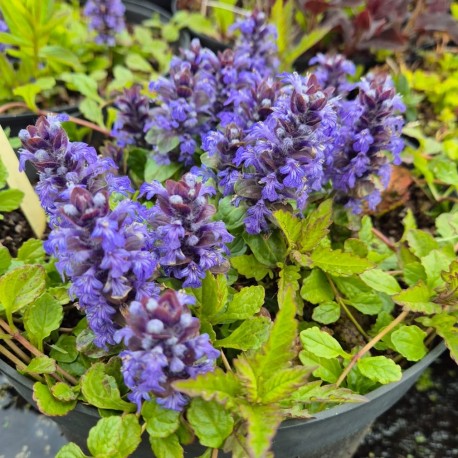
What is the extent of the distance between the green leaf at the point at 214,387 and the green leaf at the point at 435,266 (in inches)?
17.7

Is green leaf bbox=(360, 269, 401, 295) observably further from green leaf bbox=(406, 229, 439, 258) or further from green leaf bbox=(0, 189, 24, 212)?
green leaf bbox=(0, 189, 24, 212)

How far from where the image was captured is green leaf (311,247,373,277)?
880 mm

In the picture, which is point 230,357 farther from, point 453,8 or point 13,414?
point 453,8

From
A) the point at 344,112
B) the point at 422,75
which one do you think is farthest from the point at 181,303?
the point at 422,75

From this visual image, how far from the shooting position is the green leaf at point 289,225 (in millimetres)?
850

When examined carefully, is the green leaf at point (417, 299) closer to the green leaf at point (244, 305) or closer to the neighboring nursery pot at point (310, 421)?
the neighboring nursery pot at point (310, 421)

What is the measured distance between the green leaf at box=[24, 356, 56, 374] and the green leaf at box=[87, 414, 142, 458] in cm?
13

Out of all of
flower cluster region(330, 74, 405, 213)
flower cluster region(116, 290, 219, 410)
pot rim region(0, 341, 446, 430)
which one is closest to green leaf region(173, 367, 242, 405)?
flower cluster region(116, 290, 219, 410)

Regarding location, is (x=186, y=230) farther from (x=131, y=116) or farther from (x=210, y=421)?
(x=131, y=116)

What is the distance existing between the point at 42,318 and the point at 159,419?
0.28m

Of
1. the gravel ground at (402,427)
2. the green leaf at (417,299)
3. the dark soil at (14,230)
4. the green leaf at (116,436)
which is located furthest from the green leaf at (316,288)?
the dark soil at (14,230)

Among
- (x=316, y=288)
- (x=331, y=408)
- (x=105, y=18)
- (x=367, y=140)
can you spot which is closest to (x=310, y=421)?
(x=331, y=408)

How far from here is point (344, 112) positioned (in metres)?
0.97

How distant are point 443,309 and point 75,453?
0.66 metres
